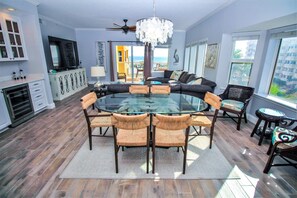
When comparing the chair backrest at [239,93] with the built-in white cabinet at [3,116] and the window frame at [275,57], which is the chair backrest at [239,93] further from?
the built-in white cabinet at [3,116]

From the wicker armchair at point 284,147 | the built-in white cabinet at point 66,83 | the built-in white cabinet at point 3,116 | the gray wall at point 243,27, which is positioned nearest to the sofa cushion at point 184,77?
the gray wall at point 243,27

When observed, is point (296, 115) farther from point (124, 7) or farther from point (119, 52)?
point (119, 52)

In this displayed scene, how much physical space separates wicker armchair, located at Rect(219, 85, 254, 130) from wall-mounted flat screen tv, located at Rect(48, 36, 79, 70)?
539 cm

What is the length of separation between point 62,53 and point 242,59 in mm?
5735

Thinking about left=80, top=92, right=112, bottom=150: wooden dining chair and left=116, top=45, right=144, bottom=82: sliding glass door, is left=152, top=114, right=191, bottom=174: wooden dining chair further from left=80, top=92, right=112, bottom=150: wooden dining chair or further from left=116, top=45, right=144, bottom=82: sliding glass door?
left=116, top=45, right=144, bottom=82: sliding glass door

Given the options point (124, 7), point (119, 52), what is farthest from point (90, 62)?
point (124, 7)

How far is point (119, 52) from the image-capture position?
7559 mm

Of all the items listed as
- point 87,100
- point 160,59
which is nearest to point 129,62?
point 160,59

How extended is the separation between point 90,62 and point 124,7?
4.37 m

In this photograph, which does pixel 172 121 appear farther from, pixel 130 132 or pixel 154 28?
pixel 154 28

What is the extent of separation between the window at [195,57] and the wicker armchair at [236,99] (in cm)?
185

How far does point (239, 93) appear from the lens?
339 cm

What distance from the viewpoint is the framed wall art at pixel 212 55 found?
4.00 m

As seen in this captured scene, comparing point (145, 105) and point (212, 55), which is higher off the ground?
point (212, 55)
